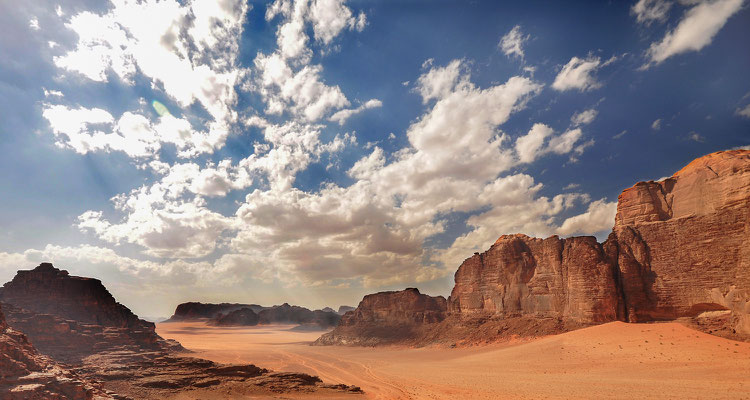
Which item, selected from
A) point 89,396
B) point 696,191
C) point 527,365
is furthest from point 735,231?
point 89,396

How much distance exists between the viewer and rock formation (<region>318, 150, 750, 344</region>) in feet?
90.0

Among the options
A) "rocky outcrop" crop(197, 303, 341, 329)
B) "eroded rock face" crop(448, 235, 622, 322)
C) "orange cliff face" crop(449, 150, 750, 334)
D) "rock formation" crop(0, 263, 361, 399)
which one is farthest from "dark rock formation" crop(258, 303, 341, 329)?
"rock formation" crop(0, 263, 361, 399)

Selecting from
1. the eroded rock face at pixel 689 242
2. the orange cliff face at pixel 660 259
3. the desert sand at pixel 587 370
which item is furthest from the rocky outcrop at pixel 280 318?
the eroded rock face at pixel 689 242

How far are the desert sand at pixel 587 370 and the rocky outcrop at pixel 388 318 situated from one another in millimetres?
22981

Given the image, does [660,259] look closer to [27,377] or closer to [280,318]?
[27,377]

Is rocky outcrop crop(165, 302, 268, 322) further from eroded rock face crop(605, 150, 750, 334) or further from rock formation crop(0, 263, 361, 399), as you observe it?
eroded rock face crop(605, 150, 750, 334)

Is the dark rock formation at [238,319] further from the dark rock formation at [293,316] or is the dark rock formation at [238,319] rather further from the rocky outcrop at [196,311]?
the rocky outcrop at [196,311]

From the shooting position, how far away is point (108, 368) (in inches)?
816

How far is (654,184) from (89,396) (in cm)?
4591

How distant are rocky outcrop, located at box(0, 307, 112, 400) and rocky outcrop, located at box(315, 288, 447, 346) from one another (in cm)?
5144

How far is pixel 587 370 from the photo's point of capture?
1006 inches

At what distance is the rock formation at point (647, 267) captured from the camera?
27422mm

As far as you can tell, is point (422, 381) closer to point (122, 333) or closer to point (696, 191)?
point (122, 333)

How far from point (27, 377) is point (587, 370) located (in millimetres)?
31554
